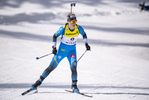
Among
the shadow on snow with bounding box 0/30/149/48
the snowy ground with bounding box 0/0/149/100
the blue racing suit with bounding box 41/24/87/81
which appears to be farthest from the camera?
the shadow on snow with bounding box 0/30/149/48

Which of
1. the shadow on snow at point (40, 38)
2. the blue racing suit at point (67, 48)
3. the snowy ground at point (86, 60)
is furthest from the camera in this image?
the shadow on snow at point (40, 38)

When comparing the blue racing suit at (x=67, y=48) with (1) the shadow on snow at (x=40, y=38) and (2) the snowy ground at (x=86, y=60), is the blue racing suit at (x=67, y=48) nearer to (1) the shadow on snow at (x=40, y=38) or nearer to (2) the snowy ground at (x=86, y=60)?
(2) the snowy ground at (x=86, y=60)

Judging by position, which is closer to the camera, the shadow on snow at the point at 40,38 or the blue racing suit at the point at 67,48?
the blue racing suit at the point at 67,48

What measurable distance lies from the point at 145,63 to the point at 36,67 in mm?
3712

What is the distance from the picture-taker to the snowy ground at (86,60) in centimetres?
450

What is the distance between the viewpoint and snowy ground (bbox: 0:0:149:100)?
4496 mm

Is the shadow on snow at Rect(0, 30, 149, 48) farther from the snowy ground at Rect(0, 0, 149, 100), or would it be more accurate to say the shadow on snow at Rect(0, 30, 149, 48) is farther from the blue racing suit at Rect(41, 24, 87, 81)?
the blue racing suit at Rect(41, 24, 87, 81)

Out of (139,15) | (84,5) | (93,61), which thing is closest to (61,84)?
(93,61)

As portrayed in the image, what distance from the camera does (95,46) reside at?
842 cm

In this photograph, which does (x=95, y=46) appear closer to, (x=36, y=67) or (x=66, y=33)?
(x=36, y=67)

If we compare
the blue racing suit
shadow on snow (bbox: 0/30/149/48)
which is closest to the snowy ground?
shadow on snow (bbox: 0/30/149/48)

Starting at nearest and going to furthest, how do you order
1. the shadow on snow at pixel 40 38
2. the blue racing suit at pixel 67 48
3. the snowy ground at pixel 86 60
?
the blue racing suit at pixel 67 48
the snowy ground at pixel 86 60
the shadow on snow at pixel 40 38

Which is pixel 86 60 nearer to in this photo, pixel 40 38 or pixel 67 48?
pixel 67 48

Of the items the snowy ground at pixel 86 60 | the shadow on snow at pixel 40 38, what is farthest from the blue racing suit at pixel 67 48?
the shadow on snow at pixel 40 38
